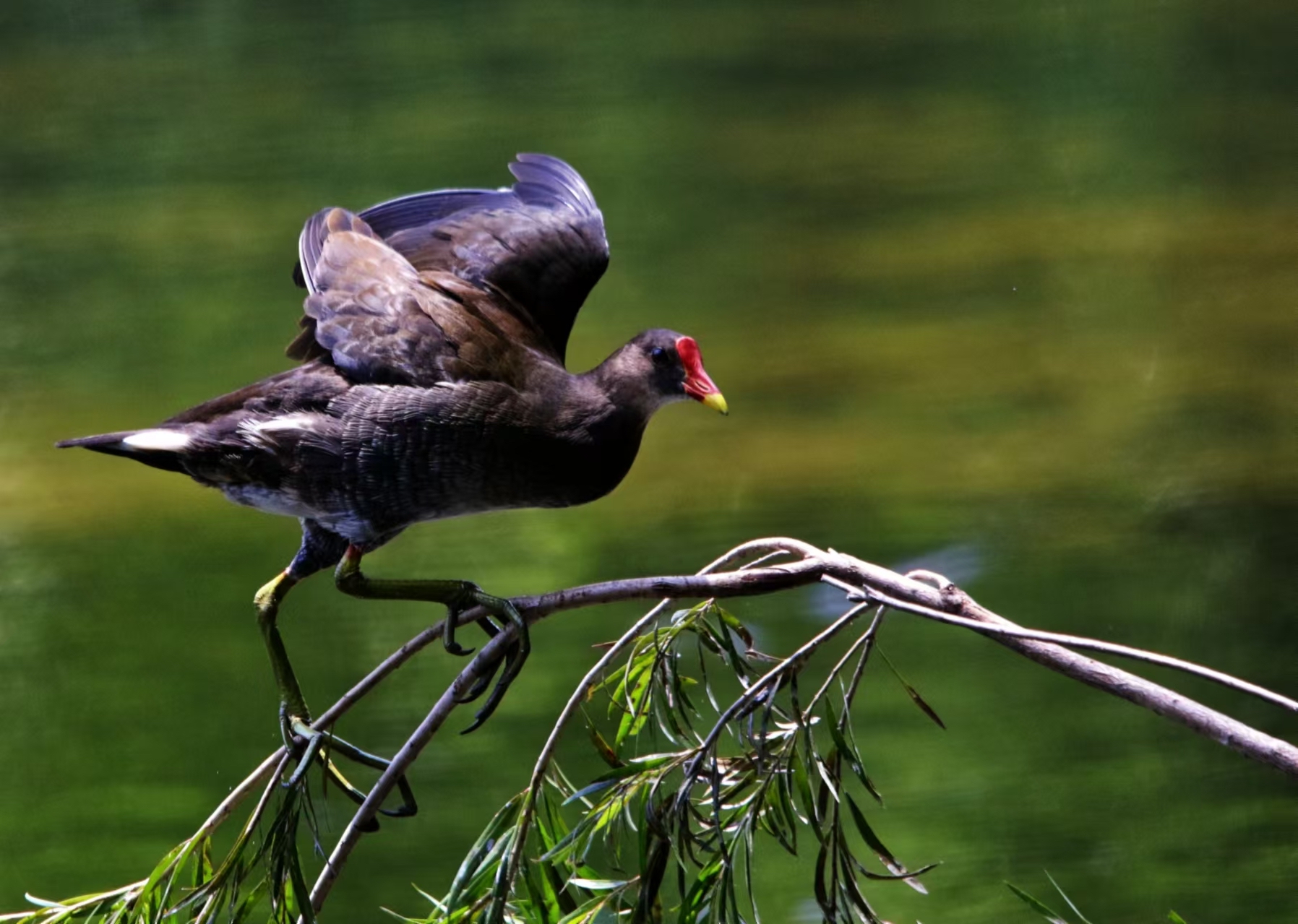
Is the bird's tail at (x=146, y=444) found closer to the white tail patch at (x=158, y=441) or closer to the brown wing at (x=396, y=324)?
the white tail patch at (x=158, y=441)

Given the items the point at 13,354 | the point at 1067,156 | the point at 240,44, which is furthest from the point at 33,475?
the point at 1067,156

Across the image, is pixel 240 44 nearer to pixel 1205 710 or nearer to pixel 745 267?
pixel 745 267

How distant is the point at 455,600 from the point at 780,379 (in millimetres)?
1750

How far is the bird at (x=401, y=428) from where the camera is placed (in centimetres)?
114

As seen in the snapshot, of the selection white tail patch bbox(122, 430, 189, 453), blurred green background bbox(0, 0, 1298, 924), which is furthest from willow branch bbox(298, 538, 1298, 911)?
blurred green background bbox(0, 0, 1298, 924)

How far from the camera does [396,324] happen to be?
1.19 m

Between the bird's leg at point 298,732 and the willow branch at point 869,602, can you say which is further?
the bird's leg at point 298,732

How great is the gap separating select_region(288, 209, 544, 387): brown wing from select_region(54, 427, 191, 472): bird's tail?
0.38ft

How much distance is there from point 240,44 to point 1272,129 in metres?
2.32

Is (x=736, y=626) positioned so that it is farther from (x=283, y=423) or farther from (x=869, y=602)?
(x=283, y=423)

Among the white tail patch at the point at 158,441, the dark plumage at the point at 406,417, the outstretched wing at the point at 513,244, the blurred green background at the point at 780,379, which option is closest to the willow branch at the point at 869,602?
the dark plumage at the point at 406,417

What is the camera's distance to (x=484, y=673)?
1063 millimetres

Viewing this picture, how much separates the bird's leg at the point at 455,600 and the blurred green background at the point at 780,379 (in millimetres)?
1080

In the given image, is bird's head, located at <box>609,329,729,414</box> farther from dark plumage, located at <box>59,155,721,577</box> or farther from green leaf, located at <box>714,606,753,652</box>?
green leaf, located at <box>714,606,753,652</box>
